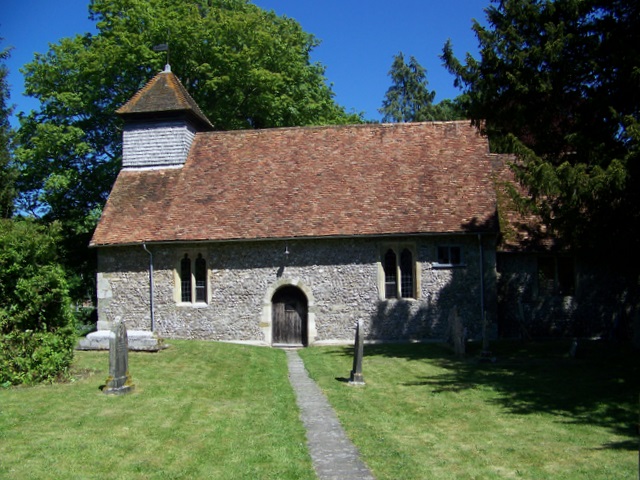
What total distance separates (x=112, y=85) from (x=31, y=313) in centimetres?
2104

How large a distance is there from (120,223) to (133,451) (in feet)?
53.1

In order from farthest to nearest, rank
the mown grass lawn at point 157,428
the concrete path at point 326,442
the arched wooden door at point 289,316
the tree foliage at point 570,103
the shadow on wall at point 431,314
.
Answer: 1. the arched wooden door at point 289,316
2. the shadow on wall at point 431,314
3. the tree foliage at point 570,103
4. the mown grass lawn at point 157,428
5. the concrete path at point 326,442

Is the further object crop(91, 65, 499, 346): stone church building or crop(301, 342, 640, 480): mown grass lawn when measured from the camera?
crop(91, 65, 499, 346): stone church building

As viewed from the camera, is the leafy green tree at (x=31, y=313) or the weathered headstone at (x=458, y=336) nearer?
the leafy green tree at (x=31, y=313)

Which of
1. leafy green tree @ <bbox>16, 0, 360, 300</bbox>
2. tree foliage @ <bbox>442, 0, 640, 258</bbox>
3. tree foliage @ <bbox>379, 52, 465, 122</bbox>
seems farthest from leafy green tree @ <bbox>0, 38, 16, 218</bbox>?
tree foliage @ <bbox>379, 52, 465, 122</bbox>

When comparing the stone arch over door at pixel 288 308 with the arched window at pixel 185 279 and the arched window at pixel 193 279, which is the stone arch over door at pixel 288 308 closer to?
the arched window at pixel 193 279

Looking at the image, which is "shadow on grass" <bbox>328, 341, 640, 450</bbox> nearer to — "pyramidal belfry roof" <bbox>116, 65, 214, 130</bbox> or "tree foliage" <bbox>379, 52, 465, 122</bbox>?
"pyramidal belfry roof" <bbox>116, 65, 214, 130</bbox>

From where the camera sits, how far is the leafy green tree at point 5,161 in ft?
80.2

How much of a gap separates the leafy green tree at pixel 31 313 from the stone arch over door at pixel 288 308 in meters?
9.53

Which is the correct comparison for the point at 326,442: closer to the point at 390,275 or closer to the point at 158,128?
the point at 390,275

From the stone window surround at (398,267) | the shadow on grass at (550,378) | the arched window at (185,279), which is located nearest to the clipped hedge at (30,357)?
the shadow on grass at (550,378)

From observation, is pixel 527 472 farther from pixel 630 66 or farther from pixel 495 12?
pixel 495 12

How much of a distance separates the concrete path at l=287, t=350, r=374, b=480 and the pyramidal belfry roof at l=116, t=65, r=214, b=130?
15.1 m

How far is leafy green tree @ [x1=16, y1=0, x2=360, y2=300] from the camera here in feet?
97.8
